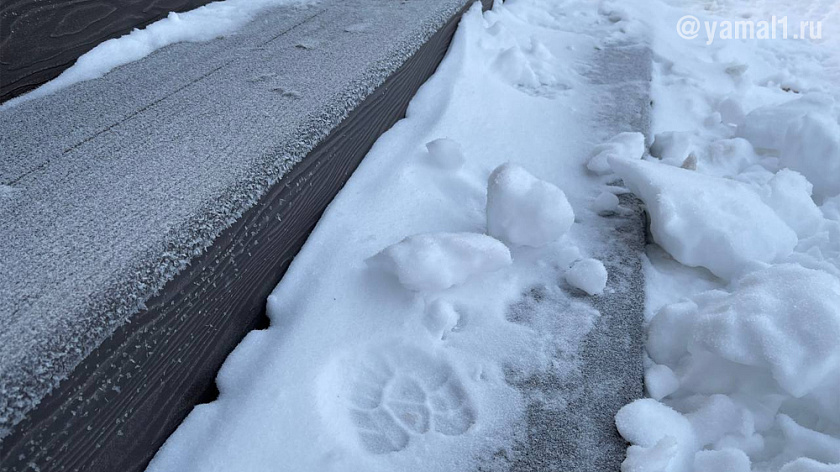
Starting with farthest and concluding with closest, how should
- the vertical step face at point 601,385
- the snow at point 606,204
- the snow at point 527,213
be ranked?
the snow at point 606,204 → the snow at point 527,213 → the vertical step face at point 601,385

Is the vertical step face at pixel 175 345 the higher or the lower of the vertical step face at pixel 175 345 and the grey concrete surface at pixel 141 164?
the lower

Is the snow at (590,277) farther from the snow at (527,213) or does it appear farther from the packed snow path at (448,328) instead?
the snow at (527,213)

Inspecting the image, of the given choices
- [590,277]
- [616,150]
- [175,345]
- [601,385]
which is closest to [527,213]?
[590,277]

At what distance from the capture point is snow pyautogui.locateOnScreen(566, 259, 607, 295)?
1.32 m

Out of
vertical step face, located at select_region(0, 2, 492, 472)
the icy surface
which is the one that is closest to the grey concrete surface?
vertical step face, located at select_region(0, 2, 492, 472)

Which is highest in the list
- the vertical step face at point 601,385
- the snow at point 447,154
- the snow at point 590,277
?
the snow at point 447,154

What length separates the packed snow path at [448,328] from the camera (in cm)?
102

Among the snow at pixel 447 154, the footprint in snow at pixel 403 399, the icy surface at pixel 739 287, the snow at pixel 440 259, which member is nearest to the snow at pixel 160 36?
the snow at pixel 447 154

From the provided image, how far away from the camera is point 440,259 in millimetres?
1259

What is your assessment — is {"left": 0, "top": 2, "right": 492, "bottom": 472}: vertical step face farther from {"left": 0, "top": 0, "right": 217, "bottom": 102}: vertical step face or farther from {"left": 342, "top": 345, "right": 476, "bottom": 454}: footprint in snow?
{"left": 0, "top": 0, "right": 217, "bottom": 102}: vertical step face

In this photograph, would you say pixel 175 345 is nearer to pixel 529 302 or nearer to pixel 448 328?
pixel 448 328

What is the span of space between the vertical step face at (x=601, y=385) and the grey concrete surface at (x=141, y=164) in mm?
641

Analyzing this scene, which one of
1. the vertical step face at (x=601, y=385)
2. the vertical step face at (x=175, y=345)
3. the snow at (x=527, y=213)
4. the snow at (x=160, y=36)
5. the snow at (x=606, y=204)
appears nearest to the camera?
the vertical step face at (x=175, y=345)

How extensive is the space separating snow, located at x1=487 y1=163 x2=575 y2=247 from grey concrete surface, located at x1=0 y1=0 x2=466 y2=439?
1.40 ft
